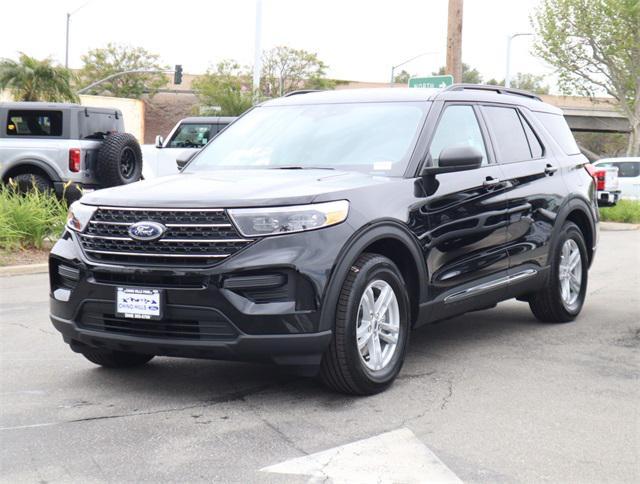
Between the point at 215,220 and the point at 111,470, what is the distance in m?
1.41

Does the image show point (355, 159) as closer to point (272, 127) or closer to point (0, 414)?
point (272, 127)

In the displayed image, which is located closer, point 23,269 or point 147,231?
point 147,231

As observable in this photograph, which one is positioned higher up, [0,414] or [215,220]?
[215,220]

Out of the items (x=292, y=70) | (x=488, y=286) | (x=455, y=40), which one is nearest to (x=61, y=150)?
(x=455, y=40)

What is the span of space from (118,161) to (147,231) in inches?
433

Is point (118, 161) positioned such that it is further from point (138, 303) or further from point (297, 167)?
point (138, 303)

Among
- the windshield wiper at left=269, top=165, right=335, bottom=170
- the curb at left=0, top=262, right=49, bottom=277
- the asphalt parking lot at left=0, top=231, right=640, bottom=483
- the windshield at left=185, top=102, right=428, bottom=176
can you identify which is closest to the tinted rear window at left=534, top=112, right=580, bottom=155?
the asphalt parking lot at left=0, top=231, right=640, bottom=483

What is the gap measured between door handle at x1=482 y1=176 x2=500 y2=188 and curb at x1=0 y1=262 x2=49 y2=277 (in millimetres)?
6071

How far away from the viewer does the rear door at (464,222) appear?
6059mm

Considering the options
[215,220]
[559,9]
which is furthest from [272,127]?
[559,9]

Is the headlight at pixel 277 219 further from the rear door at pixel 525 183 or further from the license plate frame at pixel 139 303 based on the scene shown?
the rear door at pixel 525 183

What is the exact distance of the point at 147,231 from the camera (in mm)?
5109

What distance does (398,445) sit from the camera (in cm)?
461

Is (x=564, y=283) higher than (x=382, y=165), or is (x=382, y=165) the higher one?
(x=382, y=165)
